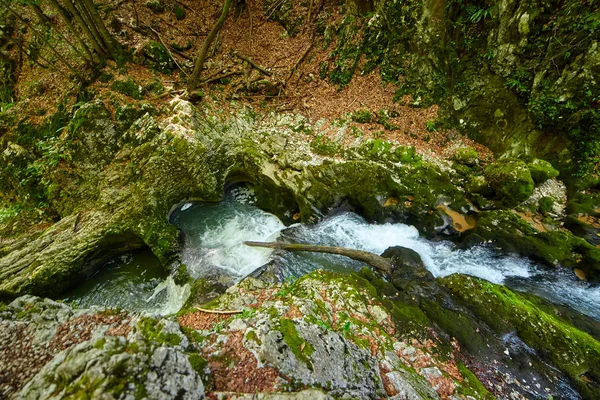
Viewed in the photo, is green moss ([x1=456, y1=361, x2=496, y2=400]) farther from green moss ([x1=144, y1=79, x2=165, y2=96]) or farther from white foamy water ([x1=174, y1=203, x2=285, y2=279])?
green moss ([x1=144, y1=79, x2=165, y2=96])

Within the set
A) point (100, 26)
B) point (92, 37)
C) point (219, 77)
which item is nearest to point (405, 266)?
point (219, 77)

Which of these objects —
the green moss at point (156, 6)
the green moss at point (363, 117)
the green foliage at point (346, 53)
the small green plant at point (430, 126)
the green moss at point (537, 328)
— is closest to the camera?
the green moss at point (537, 328)

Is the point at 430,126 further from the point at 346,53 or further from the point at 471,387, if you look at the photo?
the point at 471,387

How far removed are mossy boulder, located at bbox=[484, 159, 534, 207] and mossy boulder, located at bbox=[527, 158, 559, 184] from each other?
338 mm

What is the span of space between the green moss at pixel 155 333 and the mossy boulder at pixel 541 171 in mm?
10172

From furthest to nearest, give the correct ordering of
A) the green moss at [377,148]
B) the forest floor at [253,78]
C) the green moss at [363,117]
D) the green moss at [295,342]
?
the green moss at [363,117] < the forest floor at [253,78] < the green moss at [377,148] < the green moss at [295,342]

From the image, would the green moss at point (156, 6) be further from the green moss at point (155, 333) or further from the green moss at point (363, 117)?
the green moss at point (155, 333)

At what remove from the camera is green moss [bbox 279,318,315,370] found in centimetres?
328

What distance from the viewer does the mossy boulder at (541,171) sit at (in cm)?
768

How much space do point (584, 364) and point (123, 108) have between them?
43.6ft

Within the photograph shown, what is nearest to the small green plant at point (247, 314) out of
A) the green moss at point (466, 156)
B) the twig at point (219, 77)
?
the green moss at point (466, 156)

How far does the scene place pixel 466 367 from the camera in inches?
169

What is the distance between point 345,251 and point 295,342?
4.34 meters

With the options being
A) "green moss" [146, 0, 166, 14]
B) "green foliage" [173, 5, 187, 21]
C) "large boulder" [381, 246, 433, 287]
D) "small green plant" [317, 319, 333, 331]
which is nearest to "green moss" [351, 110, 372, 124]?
"large boulder" [381, 246, 433, 287]
